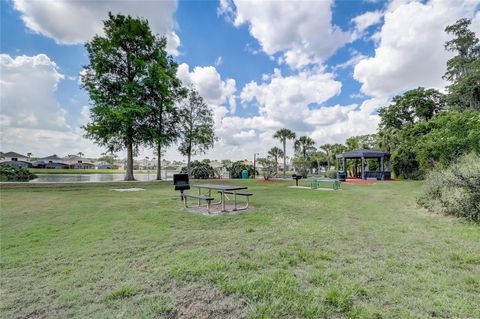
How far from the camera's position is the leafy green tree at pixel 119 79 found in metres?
17.0

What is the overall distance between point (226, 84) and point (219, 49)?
4.35 meters

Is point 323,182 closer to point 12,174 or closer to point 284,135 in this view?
point 12,174

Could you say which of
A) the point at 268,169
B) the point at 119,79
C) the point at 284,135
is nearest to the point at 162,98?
the point at 119,79

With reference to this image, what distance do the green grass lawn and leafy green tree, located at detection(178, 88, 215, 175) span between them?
1746cm

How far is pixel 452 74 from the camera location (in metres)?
25.9

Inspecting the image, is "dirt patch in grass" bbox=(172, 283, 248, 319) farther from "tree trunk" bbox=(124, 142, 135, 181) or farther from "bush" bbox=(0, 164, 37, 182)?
"bush" bbox=(0, 164, 37, 182)

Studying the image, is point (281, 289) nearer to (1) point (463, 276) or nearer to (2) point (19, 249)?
(1) point (463, 276)

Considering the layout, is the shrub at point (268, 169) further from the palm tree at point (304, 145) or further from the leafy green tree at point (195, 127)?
the palm tree at point (304, 145)

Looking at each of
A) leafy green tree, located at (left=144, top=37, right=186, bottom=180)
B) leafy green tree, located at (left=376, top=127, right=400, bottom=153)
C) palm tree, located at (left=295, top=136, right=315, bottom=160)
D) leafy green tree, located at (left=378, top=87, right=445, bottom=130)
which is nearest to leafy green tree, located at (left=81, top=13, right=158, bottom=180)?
leafy green tree, located at (left=144, top=37, right=186, bottom=180)

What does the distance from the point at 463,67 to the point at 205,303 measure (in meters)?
34.7

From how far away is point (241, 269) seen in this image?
2.84m

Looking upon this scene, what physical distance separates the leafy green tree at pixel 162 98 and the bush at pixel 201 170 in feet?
14.8

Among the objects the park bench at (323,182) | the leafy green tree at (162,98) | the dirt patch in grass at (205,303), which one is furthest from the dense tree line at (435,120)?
the leafy green tree at (162,98)

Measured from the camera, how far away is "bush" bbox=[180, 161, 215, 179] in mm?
24750
